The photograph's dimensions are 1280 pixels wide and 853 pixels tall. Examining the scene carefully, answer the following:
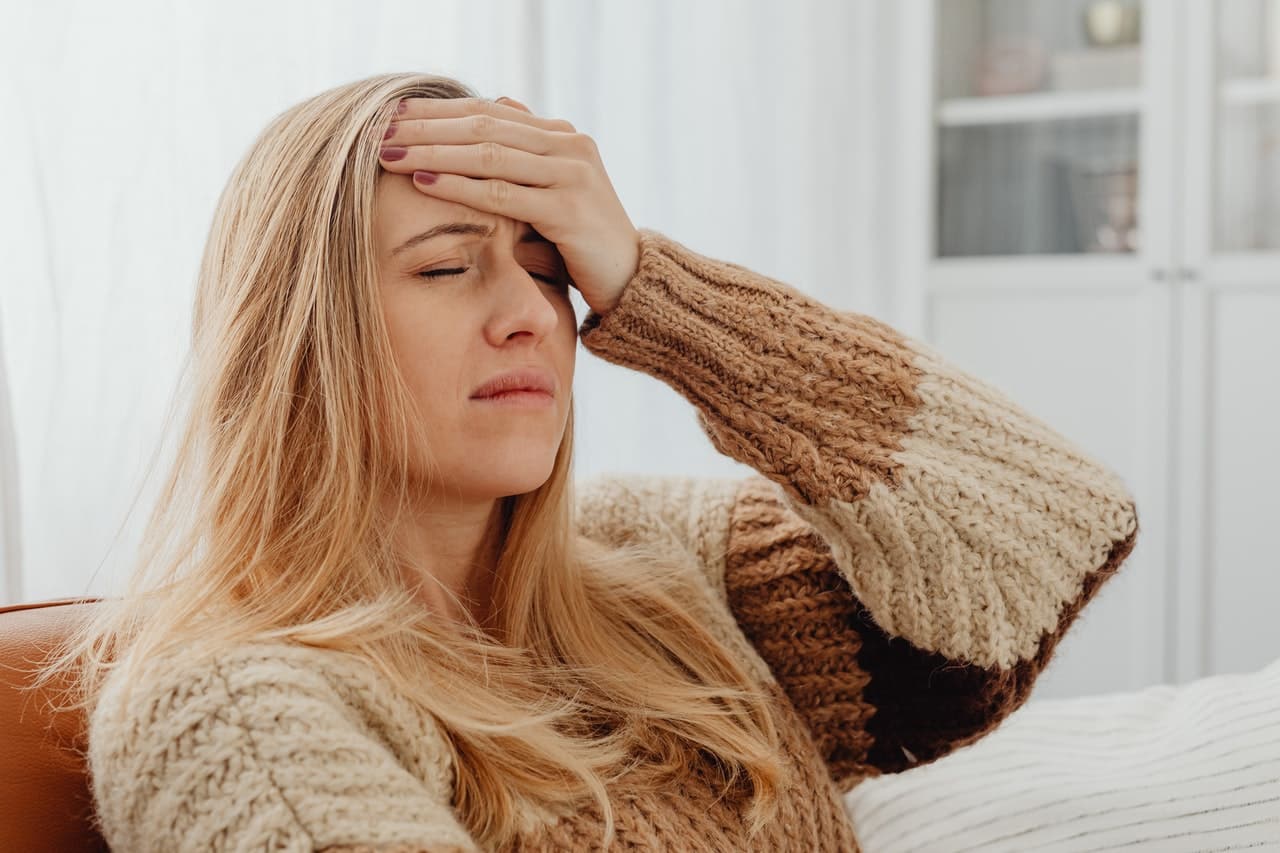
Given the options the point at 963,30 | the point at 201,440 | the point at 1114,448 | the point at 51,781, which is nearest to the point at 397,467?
the point at 201,440

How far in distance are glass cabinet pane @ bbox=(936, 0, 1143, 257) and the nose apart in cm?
206

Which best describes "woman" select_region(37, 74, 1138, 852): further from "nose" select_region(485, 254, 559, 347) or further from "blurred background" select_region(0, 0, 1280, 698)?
"blurred background" select_region(0, 0, 1280, 698)

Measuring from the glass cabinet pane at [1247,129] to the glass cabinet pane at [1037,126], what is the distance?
6.7 inches

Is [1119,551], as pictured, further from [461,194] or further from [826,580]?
[461,194]

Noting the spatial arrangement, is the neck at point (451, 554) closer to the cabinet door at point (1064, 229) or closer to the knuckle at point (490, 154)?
the knuckle at point (490, 154)

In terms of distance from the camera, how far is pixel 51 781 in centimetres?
78

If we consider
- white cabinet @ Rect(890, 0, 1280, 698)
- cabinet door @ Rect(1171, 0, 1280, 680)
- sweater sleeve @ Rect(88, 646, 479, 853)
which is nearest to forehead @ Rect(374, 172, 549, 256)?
sweater sleeve @ Rect(88, 646, 479, 853)

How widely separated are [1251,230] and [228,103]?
214 cm

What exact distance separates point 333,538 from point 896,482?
1.54 ft

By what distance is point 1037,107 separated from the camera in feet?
9.34

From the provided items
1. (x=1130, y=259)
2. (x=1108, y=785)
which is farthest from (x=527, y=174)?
(x=1130, y=259)

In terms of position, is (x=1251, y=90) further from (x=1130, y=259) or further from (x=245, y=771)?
(x=245, y=771)

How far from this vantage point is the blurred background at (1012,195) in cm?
205

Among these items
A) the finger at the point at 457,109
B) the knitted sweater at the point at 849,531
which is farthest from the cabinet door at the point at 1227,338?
the finger at the point at 457,109
